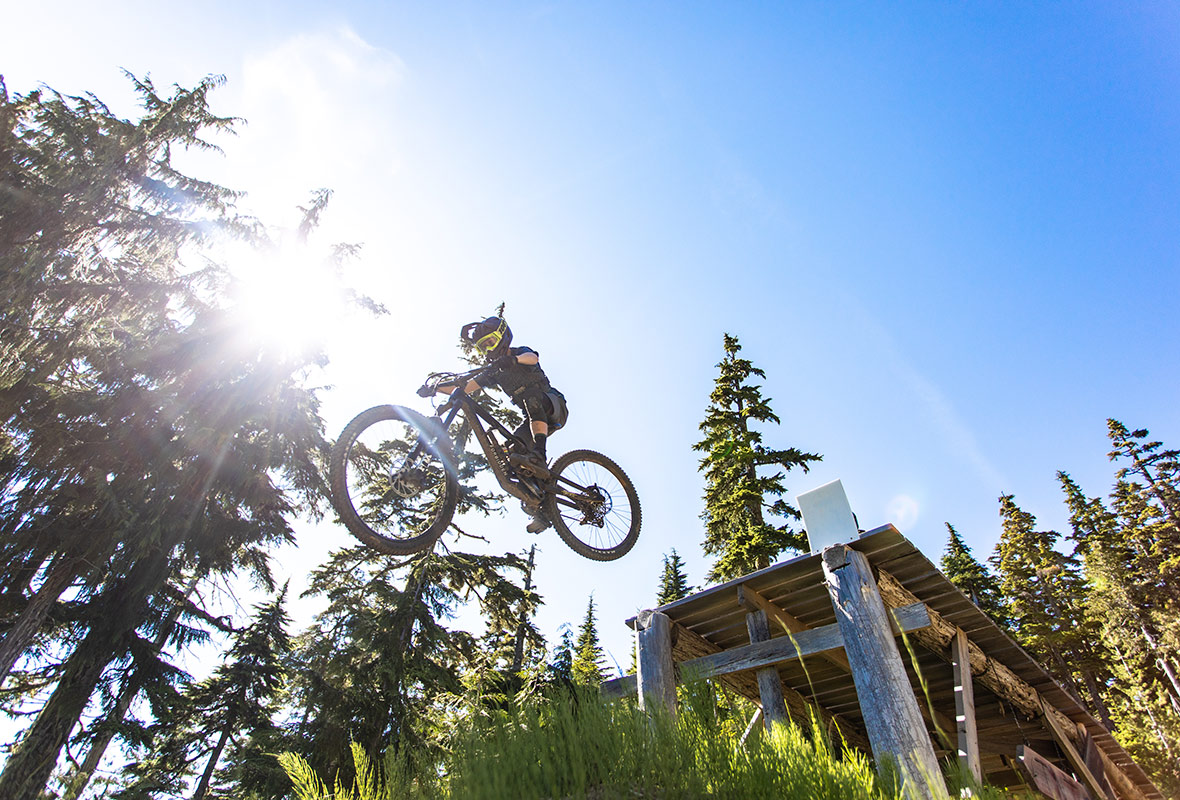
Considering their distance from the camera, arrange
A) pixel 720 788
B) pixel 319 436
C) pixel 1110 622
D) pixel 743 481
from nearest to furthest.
Result: pixel 720 788 < pixel 319 436 < pixel 743 481 < pixel 1110 622

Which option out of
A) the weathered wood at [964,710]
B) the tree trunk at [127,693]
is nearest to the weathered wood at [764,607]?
the weathered wood at [964,710]

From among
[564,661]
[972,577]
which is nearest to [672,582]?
[972,577]

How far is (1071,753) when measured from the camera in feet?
27.2

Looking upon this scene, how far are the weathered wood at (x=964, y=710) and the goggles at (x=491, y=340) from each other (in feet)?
19.3

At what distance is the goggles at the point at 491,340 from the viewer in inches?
254

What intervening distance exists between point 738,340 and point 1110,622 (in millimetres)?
20113

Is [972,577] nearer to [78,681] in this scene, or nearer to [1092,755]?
[1092,755]

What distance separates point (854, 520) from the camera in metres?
5.93

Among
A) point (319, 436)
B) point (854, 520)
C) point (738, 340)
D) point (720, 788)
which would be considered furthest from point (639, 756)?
point (738, 340)

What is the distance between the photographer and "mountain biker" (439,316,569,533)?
6477mm

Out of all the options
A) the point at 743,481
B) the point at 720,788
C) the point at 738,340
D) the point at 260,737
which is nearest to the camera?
the point at 720,788

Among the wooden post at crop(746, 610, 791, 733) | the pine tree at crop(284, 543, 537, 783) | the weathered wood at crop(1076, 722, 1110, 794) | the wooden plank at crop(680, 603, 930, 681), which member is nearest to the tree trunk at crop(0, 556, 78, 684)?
the pine tree at crop(284, 543, 537, 783)

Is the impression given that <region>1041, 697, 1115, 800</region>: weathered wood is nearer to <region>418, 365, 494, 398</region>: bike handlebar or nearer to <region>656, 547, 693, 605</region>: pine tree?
<region>418, 365, 494, 398</region>: bike handlebar

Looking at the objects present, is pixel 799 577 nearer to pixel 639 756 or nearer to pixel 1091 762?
pixel 639 756
